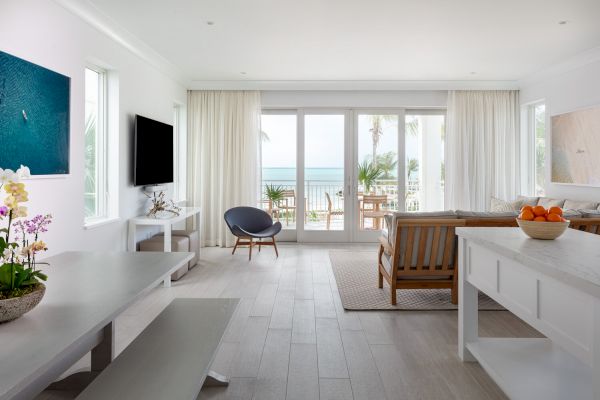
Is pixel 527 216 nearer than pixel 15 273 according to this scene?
No

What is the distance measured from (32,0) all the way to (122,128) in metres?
1.55

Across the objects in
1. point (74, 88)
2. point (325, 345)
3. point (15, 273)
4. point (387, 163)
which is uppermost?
point (74, 88)

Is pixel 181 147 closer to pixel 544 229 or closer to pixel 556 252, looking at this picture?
pixel 544 229

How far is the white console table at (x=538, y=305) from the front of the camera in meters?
1.36

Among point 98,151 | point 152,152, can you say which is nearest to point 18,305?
point 98,151

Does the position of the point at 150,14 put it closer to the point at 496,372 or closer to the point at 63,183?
the point at 63,183

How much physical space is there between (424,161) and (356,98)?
1582 mm

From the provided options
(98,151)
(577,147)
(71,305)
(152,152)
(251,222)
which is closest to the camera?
(71,305)

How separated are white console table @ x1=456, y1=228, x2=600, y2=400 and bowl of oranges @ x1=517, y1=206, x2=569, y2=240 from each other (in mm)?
46

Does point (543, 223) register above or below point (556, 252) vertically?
above

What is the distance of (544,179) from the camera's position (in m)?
6.00

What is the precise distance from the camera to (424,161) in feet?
22.3

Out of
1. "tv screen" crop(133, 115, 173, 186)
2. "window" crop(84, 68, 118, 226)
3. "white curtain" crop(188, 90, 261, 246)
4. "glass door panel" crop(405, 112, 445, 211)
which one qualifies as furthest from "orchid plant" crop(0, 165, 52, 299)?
"glass door panel" crop(405, 112, 445, 211)

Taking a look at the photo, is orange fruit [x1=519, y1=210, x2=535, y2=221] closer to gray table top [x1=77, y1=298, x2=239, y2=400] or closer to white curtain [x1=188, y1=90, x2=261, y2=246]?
gray table top [x1=77, y1=298, x2=239, y2=400]
